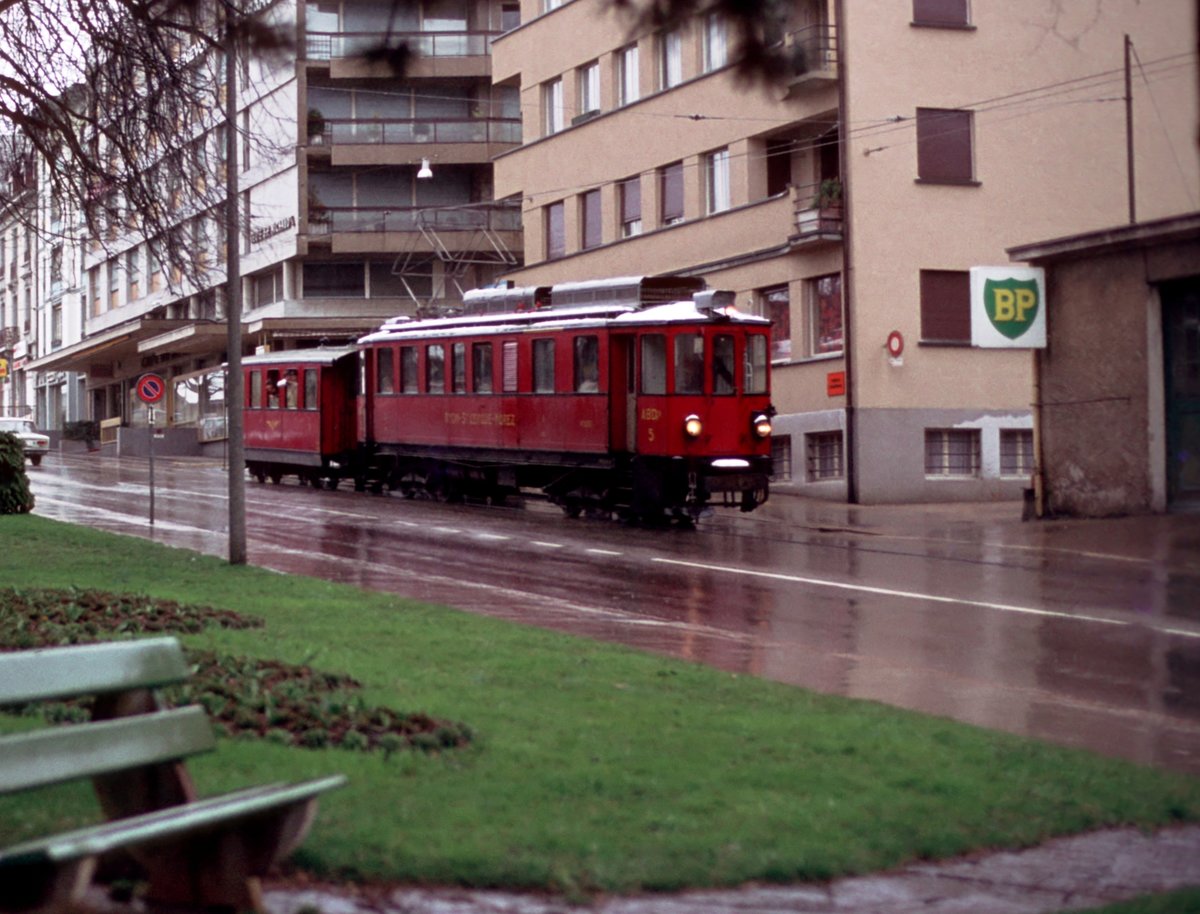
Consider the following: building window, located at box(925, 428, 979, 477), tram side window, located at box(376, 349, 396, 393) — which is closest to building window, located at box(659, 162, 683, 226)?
tram side window, located at box(376, 349, 396, 393)

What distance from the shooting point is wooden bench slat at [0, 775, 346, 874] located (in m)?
4.36

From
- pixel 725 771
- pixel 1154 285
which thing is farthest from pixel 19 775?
pixel 1154 285

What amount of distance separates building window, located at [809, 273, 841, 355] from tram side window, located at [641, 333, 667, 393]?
7.81 m

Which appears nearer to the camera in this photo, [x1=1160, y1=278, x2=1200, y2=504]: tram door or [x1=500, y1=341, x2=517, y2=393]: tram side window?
[x1=1160, y1=278, x2=1200, y2=504]: tram door

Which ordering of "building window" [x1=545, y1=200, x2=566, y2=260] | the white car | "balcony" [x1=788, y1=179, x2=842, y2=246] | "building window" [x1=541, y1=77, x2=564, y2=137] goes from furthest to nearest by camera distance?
the white car, "building window" [x1=545, y1=200, x2=566, y2=260], "building window" [x1=541, y1=77, x2=564, y2=137], "balcony" [x1=788, y1=179, x2=842, y2=246]

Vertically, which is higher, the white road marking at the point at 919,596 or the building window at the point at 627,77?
the building window at the point at 627,77

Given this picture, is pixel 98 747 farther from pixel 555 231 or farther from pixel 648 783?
pixel 555 231

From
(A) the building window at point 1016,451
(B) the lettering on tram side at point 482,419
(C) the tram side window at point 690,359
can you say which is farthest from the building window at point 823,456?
(C) the tram side window at point 690,359

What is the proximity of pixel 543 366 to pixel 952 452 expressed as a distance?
9135 millimetres

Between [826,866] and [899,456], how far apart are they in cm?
2771

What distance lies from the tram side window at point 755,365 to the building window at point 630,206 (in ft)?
44.7

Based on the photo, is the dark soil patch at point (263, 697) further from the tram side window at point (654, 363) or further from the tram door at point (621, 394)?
the tram door at point (621, 394)

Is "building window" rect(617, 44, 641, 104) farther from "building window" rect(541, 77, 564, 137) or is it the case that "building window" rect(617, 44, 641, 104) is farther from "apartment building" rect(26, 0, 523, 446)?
"apartment building" rect(26, 0, 523, 446)

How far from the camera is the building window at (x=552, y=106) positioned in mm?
44375
